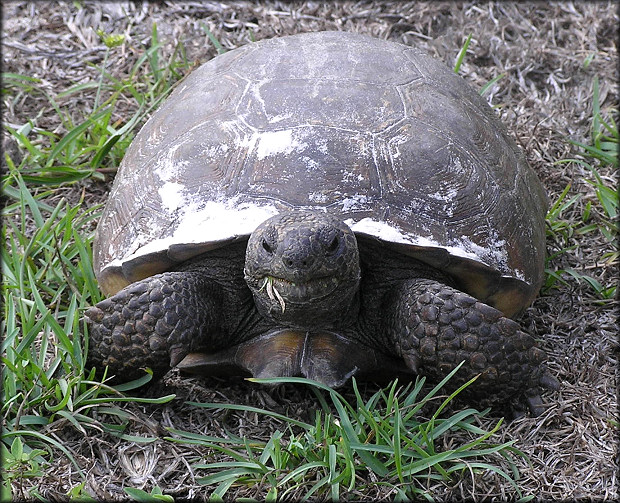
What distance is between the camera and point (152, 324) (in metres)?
2.83

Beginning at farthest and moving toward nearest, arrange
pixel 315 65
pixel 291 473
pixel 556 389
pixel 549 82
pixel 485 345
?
pixel 549 82 < pixel 315 65 < pixel 556 389 < pixel 485 345 < pixel 291 473

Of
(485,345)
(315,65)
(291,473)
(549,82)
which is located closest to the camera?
(291,473)

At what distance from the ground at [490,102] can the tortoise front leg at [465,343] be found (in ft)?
0.55

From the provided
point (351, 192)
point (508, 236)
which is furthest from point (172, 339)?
point (508, 236)

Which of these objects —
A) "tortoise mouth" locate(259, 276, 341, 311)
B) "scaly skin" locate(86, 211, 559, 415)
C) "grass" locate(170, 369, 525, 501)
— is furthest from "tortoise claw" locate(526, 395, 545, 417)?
"tortoise mouth" locate(259, 276, 341, 311)

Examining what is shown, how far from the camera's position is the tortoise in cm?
277

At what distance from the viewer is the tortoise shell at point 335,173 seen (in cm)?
285

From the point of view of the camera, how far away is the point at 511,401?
2.91 meters

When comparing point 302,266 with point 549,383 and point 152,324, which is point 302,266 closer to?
point 152,324

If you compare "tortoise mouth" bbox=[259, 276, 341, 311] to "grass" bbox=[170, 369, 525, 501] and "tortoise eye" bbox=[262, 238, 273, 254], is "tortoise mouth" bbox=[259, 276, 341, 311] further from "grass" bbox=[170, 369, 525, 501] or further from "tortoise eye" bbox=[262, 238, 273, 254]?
"grass" bbox=[170, 369, 525, 501]

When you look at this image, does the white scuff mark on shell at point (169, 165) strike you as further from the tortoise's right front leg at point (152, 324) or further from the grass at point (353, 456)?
the grass at point (353, 456)

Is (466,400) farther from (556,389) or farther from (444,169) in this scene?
(444,169)

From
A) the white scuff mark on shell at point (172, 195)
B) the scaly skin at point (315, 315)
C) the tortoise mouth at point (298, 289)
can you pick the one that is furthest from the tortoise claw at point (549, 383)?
the white scuff mark on shell at point (172, 195)

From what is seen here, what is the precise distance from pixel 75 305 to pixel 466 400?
1473 mm
